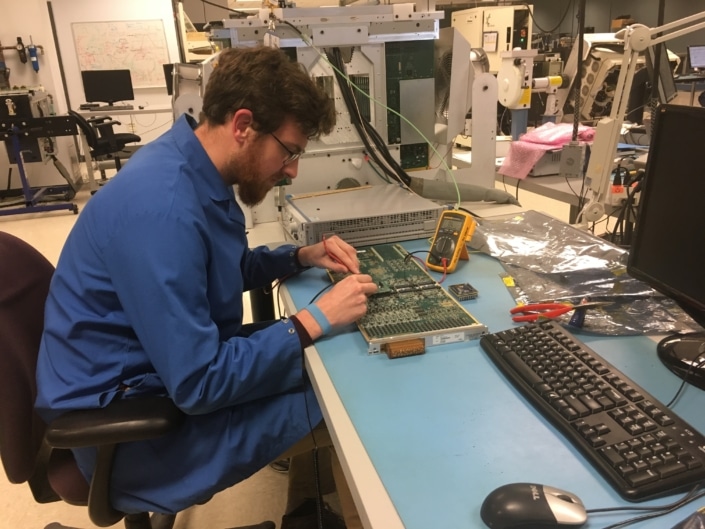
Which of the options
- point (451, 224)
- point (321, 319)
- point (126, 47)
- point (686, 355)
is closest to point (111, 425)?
point (321, 319)

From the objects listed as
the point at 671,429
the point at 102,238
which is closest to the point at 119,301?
the point at 102,238

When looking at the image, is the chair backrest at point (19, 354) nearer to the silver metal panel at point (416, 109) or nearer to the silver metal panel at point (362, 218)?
the silver metal panel at point (362, 218)

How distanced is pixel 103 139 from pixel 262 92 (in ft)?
16.7

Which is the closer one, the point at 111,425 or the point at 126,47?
the point at 111,425

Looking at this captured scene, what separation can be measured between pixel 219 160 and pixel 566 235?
3.10ft

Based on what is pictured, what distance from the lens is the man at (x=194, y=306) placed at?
3.20 ft

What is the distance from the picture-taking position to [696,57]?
4.65m

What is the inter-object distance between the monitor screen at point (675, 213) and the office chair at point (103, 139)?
5320 mm

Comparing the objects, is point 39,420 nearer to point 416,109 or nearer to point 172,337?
point 172,337

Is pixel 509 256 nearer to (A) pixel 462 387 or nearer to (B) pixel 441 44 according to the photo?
(A) pixel 462 387

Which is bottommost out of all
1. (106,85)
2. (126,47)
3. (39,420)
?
(39,420)

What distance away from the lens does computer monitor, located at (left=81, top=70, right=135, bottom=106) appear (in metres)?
6.22

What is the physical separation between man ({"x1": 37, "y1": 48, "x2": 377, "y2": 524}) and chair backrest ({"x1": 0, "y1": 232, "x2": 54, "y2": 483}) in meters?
0.06

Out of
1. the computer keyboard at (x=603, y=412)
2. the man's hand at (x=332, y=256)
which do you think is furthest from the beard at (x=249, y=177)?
the computer keyboard at (x=603, y=412)
